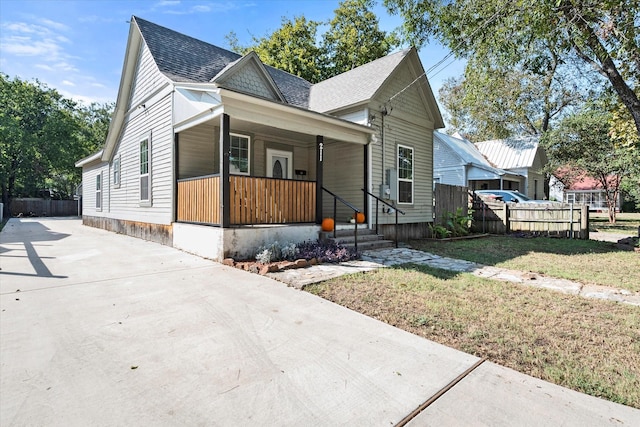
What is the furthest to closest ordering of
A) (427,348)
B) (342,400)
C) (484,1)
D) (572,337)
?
(484,1), (572,337), (427,348), (342,400)

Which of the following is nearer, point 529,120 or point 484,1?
point 484,1

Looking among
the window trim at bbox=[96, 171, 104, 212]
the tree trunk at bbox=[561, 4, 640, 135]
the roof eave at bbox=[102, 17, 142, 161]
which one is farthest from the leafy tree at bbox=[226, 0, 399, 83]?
the tree trunk at bbox=[561, 4, 640, 135]

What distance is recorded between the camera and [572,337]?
318 cm

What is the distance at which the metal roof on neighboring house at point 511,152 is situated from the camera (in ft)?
76.5

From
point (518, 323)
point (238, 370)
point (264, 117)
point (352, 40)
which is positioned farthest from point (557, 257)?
point (352, 40)

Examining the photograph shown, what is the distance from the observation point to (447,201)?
40.3 ft

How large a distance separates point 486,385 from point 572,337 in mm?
1501

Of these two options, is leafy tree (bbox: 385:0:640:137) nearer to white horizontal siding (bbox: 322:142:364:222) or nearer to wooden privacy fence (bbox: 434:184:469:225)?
white horizontal siding (bbox: 322:142:364:222)

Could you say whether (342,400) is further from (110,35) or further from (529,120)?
(529,120)

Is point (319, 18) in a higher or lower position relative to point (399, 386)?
higher

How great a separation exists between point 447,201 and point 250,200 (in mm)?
8245

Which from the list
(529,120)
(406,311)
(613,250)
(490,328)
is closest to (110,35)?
(406,311)

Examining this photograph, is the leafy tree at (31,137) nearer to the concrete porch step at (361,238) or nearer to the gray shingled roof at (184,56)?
the gray shingled roof at (184,56)

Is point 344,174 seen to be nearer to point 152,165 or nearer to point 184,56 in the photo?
point 152,165
